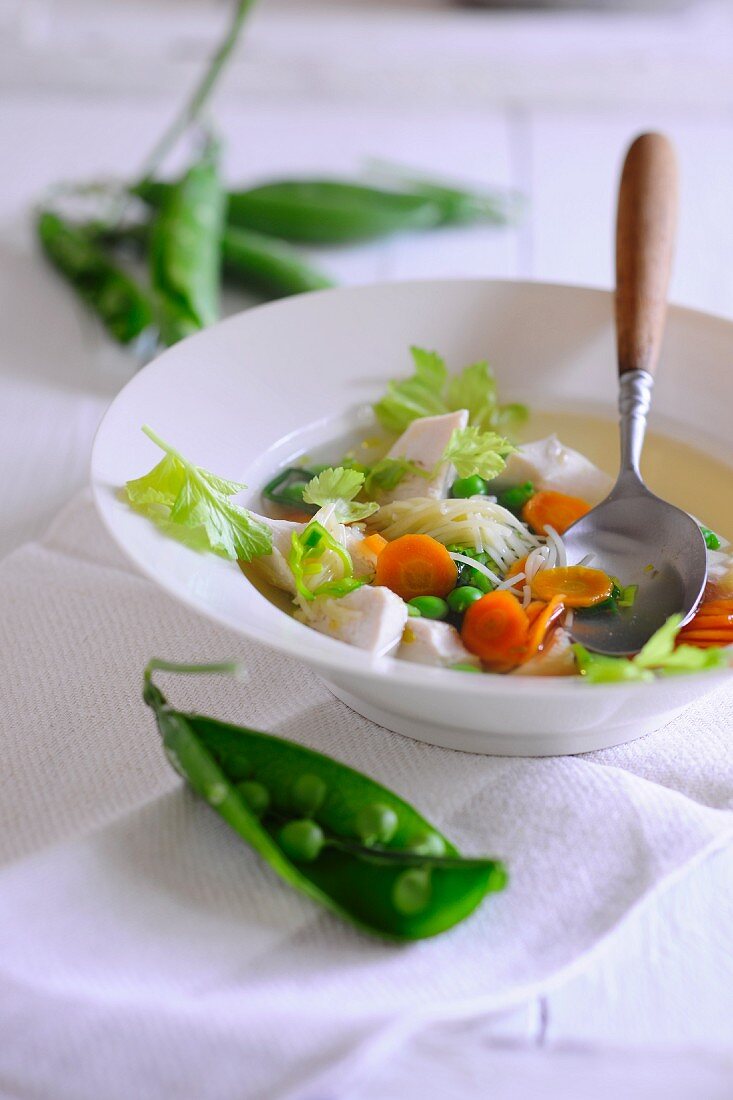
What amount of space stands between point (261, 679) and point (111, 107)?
4234 millimetres

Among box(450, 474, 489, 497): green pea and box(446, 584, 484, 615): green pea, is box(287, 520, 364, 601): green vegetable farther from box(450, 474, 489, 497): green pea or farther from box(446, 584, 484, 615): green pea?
box(450, 474, 489, 497): green pea

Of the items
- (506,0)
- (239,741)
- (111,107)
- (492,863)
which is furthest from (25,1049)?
(506,0)

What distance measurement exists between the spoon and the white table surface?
129 cm

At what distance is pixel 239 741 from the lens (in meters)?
1.98

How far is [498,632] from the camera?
2.14m

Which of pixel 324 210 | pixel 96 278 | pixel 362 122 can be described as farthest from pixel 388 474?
pixel 362 122

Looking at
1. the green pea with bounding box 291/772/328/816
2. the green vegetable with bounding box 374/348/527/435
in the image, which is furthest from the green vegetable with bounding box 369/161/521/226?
the green pea with bounding box 291/772/328/816

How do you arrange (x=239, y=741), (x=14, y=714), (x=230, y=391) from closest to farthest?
1. (x=239, y=741)
2. (x=14, y=714)
3. (x=230, y=391)

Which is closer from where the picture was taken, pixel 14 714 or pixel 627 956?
pixel 627 956

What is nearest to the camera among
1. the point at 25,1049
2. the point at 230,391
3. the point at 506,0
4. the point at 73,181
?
the point at 25,1049

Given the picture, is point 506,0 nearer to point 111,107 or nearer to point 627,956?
point 111,107

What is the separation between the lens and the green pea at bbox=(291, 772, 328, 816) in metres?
1.87

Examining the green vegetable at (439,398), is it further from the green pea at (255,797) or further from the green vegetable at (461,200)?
the green vegetable at (461,200)

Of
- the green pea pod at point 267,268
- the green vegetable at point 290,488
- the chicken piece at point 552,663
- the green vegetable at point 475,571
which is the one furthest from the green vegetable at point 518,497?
the green pea pod at point 267,268
